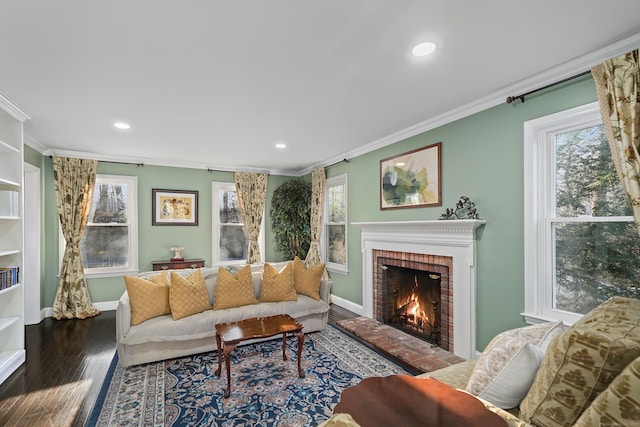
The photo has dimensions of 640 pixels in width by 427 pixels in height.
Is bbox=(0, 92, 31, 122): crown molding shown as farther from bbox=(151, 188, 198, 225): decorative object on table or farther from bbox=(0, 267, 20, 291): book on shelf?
bbox=(151, 188, 198, 225): decorative object on table

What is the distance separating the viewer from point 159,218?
541 cm

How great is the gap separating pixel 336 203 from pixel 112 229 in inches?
147

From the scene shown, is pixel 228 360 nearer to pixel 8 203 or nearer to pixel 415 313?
pixel 415 313

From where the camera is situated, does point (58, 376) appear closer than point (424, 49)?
No

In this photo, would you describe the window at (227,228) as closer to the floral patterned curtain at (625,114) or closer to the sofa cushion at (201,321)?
the sofa cushion at (201,321)

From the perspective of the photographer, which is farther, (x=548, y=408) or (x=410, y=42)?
(x=410, y=42)

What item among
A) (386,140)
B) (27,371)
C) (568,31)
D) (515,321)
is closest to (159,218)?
(27,371)

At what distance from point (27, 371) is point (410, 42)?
4330 millimetres

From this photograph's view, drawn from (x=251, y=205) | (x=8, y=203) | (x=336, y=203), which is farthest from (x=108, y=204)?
(x=336, y=203)

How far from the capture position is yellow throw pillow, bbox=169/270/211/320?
3.26 m

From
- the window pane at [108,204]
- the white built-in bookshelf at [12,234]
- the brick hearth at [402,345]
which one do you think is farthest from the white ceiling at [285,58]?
the brick hearth at [402,345]

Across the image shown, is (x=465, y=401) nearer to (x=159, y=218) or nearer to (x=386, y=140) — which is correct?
(x=386, y=140)

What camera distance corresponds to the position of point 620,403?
38.7 inches

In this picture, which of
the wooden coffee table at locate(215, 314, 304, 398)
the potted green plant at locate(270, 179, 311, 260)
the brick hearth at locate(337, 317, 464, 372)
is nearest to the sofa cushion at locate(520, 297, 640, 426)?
the brick hearth at locate(337, 317, 464, 372)
